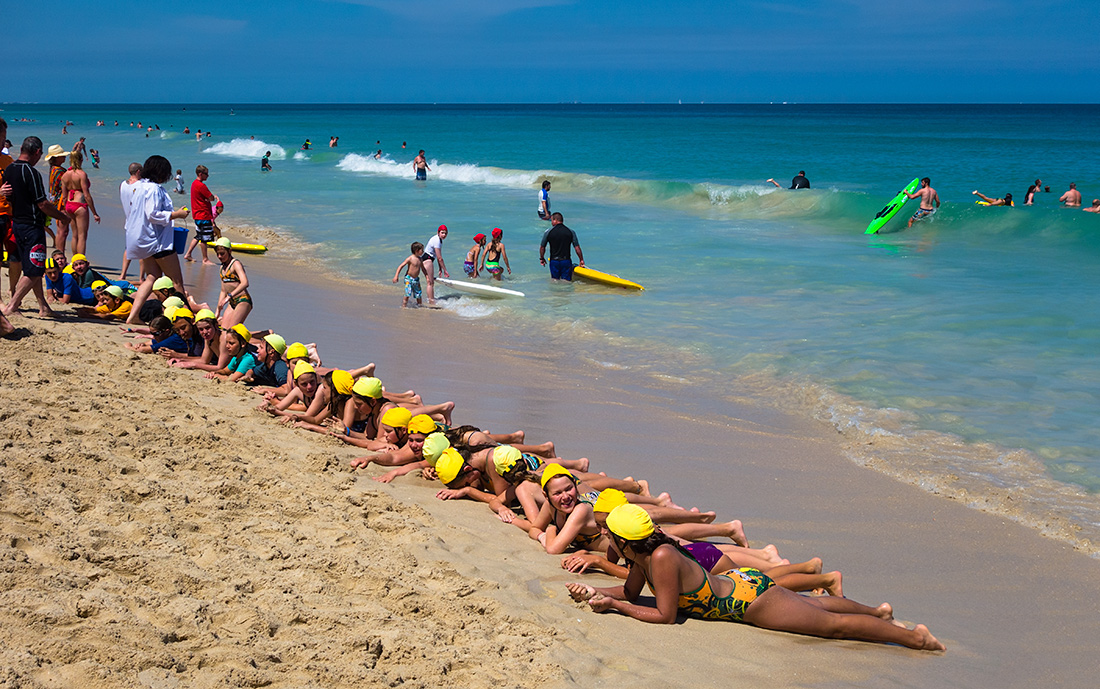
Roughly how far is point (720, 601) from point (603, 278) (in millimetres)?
9887

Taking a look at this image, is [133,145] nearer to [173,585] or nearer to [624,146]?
[624,146]

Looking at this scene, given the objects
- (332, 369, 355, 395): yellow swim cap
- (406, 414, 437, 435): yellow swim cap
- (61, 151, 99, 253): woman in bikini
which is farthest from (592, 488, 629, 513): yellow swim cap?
(61, 151, 99, 253): woman in bikini

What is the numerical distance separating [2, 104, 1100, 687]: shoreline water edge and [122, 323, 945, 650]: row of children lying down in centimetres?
13

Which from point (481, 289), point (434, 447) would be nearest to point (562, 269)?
point (481, 289)

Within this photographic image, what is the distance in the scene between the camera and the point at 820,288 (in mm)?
13867

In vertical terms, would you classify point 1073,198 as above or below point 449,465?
above

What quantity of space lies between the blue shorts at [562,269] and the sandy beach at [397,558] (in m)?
6.59

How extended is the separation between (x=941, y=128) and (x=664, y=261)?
6778cm

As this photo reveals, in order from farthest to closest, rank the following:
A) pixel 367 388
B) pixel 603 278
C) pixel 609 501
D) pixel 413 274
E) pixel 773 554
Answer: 1. pixel 603 278
2. pixel 413 274
3. pixel 367 388
4. pixel 773 554
5. pixel 609 501

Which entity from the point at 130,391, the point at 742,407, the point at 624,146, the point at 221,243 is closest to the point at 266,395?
the point at 130,391

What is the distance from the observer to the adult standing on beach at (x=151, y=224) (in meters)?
8.80

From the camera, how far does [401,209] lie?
24188mm

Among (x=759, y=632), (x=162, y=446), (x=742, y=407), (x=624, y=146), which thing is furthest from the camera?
(x=624, y=146)

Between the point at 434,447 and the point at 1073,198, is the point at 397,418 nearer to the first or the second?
the point at 434,447
